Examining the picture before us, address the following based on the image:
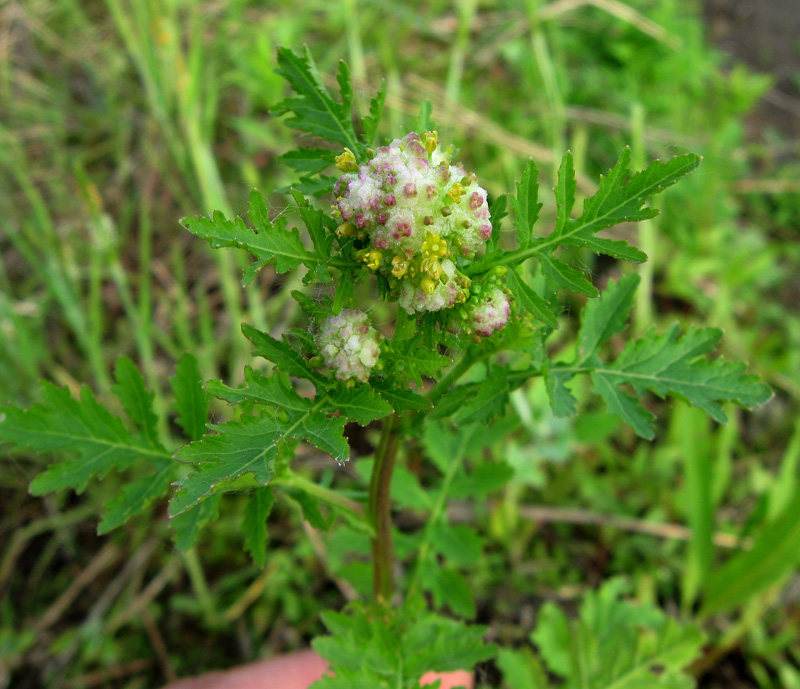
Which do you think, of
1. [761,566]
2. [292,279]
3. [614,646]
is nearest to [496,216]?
[614,646]

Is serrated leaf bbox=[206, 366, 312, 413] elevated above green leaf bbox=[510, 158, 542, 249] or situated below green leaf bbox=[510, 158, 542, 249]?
below

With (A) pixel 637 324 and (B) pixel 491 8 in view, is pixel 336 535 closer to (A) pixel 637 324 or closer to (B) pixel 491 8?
(A) pixel 637 324

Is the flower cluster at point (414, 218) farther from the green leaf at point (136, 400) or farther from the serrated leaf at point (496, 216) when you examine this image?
the green leaf at point (136, 400)

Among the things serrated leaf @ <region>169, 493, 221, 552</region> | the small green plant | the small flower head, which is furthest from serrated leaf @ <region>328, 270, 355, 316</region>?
serrated leaf @ <region>169, 493, 221, 552</region>

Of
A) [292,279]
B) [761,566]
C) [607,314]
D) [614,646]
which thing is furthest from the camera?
[292,279]

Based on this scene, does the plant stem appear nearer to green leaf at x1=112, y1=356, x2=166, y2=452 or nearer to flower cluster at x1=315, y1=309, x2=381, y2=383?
flower cluster at x1=315, y1=309, x2=381, y2=383

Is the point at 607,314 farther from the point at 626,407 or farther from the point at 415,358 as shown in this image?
the point at 415,358
